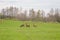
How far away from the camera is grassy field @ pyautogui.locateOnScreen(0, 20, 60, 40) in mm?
2586

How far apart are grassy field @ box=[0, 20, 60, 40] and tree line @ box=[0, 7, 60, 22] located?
0.31 feet

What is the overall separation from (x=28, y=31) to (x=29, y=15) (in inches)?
13.7

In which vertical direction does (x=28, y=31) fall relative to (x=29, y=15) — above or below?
below

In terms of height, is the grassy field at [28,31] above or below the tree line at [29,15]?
below

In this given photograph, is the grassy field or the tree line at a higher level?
the tree line

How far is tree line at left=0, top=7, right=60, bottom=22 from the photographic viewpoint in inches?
111

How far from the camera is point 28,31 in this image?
9.08ft

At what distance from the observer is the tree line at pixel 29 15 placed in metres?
2.81

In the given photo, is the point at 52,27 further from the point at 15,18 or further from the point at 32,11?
the point at 15,18

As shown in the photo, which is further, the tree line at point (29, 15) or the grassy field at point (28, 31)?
the tree line at point (29, 15)

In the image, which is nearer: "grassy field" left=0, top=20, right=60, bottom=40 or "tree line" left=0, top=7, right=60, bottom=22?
"grassy field" left=0, top=20, right=60, bottom=40

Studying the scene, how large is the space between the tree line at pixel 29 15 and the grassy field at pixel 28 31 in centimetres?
9

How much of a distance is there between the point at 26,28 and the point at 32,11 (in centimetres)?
39

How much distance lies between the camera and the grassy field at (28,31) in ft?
8.48
